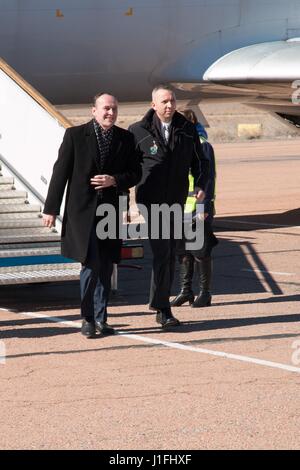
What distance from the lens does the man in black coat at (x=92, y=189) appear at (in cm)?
898

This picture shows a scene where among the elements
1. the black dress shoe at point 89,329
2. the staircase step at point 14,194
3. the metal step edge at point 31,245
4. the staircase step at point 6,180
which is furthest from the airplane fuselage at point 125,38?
the black dress shoe at point 89,329

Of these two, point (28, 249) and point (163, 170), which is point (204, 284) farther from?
point (28, 249)

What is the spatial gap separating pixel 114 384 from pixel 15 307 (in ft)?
Result: 10.7

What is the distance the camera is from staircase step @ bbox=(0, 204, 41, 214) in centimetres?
1117

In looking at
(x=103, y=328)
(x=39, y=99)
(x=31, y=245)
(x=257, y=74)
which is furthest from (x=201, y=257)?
(x=257, y=74)

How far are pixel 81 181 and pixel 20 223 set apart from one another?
81.3 inches

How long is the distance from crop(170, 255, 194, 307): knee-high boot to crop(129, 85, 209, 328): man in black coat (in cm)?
98

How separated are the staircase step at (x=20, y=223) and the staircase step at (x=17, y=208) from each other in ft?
0.59

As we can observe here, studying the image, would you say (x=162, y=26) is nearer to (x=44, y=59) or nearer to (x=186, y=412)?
(x=44, y=59)

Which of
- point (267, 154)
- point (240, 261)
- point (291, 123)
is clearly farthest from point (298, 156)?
point (240, 261)

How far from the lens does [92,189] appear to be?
29.6 ft

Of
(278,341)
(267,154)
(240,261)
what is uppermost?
(278,341)

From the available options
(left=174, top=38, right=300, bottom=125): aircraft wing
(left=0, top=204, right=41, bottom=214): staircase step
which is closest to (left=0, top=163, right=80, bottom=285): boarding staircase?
(left=0, top=204, right=41, bottom=214): staircase step

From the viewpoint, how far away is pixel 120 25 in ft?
51.4
